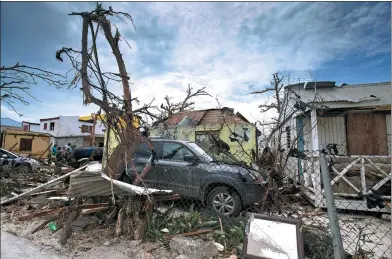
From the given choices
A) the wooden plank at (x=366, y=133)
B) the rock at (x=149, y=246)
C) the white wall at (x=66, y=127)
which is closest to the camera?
the rock at (x=149, y=246)

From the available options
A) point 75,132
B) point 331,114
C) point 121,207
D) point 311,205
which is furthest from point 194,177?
point 75,132

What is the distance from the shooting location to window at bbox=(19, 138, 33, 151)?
22.7 metres

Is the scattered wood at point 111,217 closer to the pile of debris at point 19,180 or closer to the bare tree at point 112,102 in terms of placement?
the bare tree at point 112,102

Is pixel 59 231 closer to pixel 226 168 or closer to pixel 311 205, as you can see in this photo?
pixel 226 168

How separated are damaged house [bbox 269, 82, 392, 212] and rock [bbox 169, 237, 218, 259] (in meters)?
3.38

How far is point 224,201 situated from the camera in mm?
5059

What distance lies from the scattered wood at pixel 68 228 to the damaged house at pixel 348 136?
15.3ft

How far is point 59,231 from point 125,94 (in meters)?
2.39

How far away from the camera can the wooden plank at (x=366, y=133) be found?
8500 mm

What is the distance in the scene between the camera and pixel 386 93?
8188 mm

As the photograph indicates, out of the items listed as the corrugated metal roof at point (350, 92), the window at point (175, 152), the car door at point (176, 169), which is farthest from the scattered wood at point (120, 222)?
the corrugated metal roof at point (350, 92)

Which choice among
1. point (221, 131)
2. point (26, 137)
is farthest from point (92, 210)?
point (26, 137)

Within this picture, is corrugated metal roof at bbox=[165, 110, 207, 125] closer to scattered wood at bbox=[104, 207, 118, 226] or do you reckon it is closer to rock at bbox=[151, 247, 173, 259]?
scattered wood at bbox=[104, 207, 118, 226]

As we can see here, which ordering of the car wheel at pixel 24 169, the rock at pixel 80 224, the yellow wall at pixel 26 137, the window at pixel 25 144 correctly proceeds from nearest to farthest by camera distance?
the rock at pixel 80 224, the car wheel at pixel 24 169, the yellow wall at pixel 26 137, the window at pixel 25 144
